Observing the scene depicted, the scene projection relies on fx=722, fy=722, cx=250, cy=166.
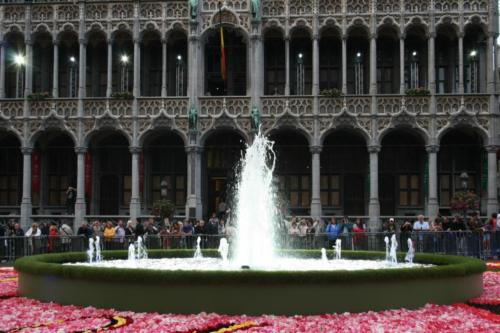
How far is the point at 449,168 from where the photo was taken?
3900cm

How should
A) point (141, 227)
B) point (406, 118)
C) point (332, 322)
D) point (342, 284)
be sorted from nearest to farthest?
point (332, 322) < point (342, 284) < point (141, 227) < point (406, 118)

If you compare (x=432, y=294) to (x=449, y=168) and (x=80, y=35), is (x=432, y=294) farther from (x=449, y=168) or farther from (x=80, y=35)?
(x=80, y=35)

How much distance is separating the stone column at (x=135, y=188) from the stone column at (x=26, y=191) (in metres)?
5.46

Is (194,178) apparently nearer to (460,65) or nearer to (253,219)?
(460,65)

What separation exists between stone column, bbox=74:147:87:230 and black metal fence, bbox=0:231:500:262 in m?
12.8

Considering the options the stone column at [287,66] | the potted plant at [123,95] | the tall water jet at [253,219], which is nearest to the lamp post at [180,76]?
the potted plant at [123,95]

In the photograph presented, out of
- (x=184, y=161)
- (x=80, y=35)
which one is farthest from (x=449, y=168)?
(x=80, y=35)

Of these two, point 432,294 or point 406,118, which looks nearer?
point 432,294

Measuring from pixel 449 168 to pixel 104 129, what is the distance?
1865 centimetres

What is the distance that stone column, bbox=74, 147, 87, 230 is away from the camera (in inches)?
1470

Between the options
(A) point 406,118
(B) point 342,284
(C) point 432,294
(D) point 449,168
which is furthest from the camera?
(D) point 449,168

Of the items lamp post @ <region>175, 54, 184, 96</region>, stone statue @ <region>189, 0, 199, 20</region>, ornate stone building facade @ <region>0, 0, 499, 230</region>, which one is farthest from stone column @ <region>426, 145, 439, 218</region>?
stone statue @ <region>189, 0, 199, 20</region>

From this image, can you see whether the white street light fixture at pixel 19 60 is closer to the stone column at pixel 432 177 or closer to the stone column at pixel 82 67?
the stone column at pixel 82 67

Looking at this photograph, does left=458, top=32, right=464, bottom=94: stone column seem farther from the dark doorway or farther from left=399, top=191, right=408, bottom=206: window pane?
the dark doorway
